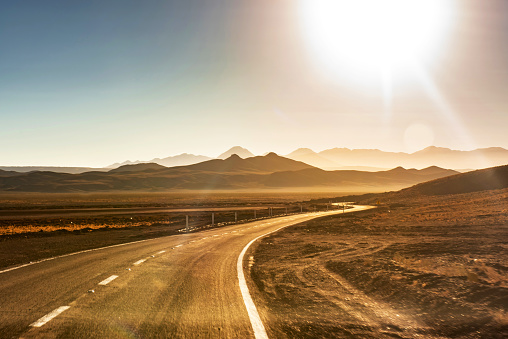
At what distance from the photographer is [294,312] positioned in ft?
21.4

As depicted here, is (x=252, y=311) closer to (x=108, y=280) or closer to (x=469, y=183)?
(x=108, y=280)

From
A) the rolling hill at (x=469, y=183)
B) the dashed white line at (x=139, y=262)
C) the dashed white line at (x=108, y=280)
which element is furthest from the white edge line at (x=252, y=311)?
the rolling hill at (x=469, y=183)

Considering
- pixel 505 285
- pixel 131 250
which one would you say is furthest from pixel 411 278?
pixel 131 250

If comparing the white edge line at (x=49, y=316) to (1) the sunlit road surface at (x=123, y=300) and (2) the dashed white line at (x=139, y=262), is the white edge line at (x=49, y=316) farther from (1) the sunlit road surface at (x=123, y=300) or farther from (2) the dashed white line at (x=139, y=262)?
(2) the dashed white line at (x=139, y=262)

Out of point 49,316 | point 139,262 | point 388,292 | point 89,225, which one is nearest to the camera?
point 49,316

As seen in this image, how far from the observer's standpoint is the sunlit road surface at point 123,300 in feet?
18.0

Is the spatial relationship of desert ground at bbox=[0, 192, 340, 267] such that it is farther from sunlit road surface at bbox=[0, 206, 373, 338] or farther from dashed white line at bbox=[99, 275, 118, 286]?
dashed white line at bbox=[99, 275, 118, 286]

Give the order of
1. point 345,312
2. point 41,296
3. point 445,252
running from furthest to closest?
point 445,252 → point 41,296 → point 345,312

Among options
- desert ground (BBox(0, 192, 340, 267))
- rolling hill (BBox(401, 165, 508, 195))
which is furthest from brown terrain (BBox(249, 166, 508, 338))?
rolling hill (BBox(401, 165, 508, 195))

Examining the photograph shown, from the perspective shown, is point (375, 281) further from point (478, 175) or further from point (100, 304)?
point (478, 175)

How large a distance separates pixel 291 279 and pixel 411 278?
2899 mm

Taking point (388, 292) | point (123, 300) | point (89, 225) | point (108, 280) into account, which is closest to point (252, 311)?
point (123, 300)

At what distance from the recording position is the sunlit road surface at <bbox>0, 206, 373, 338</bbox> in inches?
215

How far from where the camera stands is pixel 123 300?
7.14m
